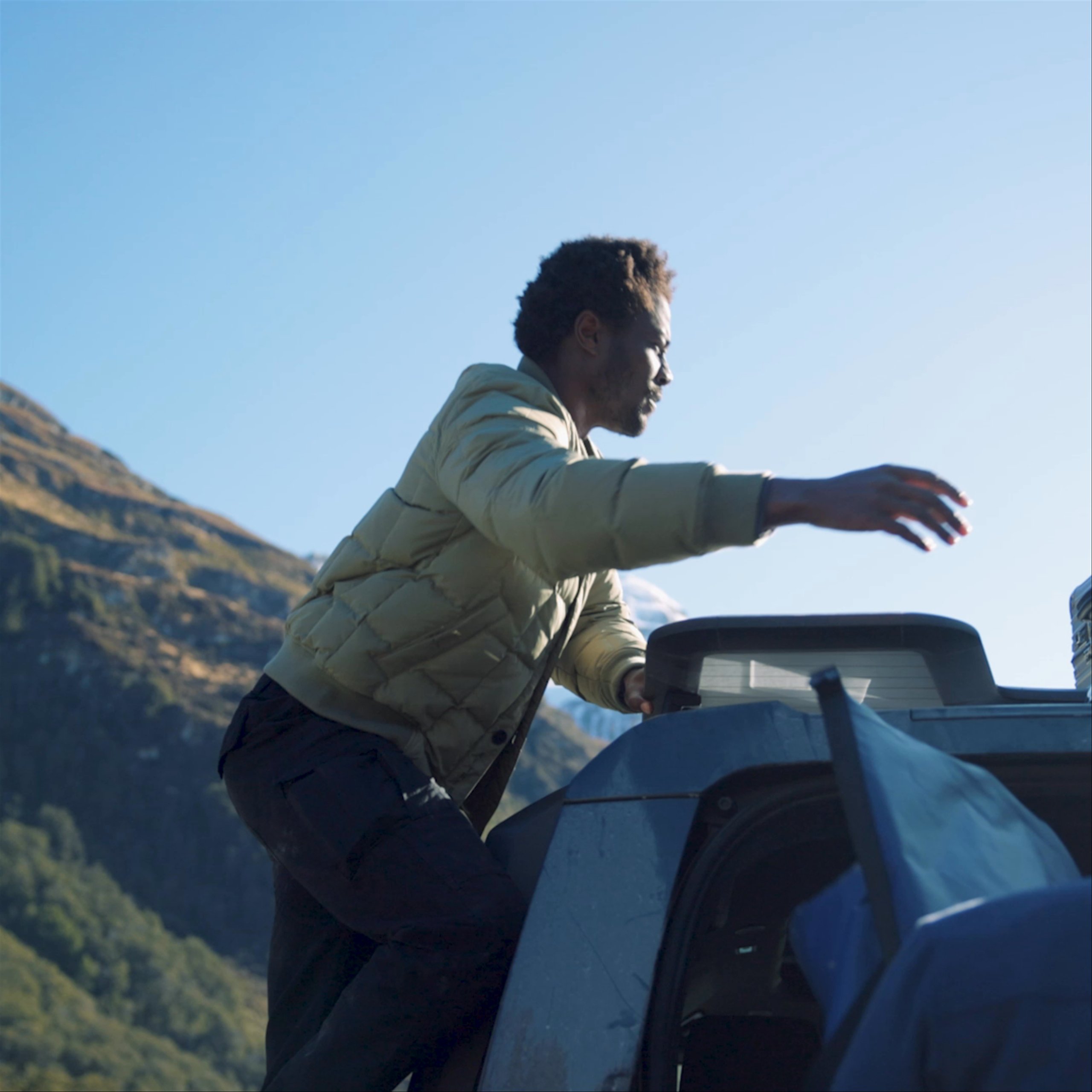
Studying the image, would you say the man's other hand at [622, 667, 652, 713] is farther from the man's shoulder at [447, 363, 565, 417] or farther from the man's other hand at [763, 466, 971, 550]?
the man's other hand at [763, 466, 971, 550]

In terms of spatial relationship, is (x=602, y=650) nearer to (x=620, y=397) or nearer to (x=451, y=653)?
(x=620, y=397)

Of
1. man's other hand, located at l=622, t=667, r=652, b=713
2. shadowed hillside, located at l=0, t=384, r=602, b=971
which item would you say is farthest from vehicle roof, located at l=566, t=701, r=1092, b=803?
shadowed hillside, located at l=0, t=384, r=602, b=971

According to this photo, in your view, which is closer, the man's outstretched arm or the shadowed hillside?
the man's outstretched arm

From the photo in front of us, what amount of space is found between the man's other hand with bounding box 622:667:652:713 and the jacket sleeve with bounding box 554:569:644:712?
2 cm

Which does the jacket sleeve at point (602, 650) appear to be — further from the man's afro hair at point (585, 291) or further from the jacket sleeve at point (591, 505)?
the jacket sleeve at point (591, 505)

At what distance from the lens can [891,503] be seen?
6.23 ft

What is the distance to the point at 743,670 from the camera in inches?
84.7

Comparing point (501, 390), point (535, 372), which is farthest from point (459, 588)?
point (535, 372)

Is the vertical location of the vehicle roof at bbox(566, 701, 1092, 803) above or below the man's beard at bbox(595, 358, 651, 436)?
below

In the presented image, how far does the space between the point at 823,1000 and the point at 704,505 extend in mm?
697

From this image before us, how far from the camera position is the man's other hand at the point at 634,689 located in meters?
3.07

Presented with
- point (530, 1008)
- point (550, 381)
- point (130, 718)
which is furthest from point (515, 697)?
point (130, 718)

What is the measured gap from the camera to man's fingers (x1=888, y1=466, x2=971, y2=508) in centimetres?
190

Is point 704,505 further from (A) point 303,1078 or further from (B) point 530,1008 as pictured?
(A) point 303,1078
